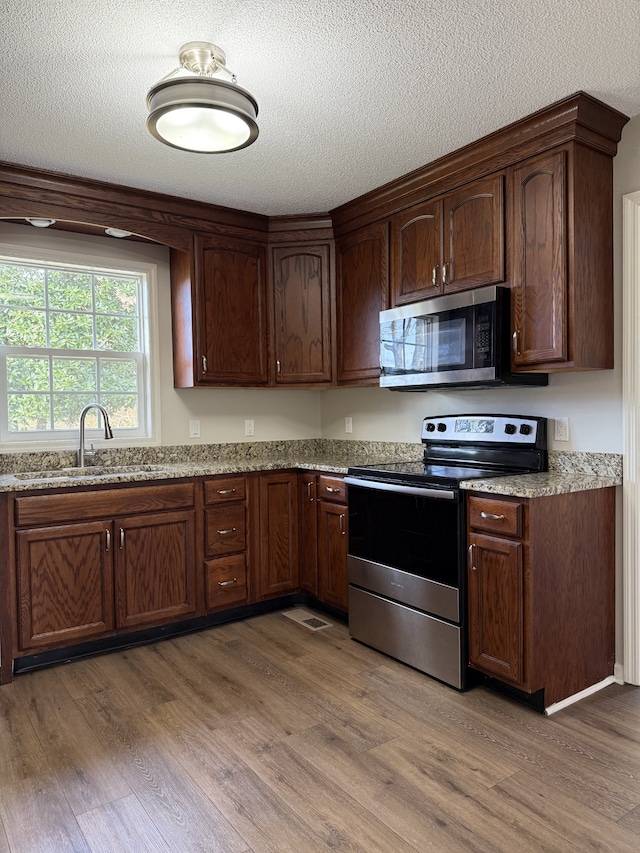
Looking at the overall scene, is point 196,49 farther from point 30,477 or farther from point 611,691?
point 611,691

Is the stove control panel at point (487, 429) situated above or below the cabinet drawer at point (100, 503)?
above

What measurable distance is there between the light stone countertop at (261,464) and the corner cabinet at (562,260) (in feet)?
1.58

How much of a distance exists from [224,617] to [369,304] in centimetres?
200

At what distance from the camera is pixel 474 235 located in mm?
2811

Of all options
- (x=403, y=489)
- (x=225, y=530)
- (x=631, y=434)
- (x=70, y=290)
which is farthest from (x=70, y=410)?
(x=631, y=434)

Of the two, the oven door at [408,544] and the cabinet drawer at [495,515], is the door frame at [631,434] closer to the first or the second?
the cabinet drawer at [495,515]

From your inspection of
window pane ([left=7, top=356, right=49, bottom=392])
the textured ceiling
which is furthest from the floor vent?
the textured ceiling

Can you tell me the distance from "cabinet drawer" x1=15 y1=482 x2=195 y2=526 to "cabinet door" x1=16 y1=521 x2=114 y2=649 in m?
0.05

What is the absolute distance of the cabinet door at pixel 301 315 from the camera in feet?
12.4

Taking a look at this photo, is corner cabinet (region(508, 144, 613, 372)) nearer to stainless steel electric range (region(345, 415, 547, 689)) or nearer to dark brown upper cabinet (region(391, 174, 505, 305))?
dark brown upper cabinet (region(391, 174, 505, 305))

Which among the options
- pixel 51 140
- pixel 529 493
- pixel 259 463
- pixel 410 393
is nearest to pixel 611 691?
pixel 529 493

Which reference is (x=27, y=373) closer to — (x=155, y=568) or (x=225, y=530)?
(x=155, y=568)

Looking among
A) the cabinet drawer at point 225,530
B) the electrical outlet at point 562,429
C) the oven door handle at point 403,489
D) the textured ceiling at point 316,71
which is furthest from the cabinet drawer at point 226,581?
the textured ceiling at point 316,71

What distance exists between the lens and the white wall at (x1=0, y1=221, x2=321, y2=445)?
3.37 m
